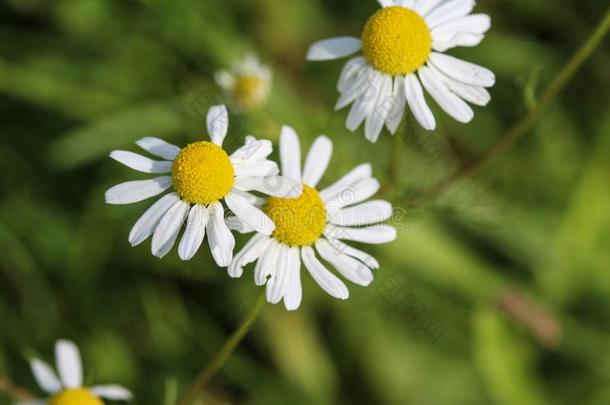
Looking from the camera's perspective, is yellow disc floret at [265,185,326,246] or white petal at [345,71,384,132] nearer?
yellow disc floret at [265,185,326,246]

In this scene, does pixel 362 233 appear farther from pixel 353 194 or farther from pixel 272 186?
pixel 272 186

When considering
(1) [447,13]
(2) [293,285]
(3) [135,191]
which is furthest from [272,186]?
(1) [447,13]

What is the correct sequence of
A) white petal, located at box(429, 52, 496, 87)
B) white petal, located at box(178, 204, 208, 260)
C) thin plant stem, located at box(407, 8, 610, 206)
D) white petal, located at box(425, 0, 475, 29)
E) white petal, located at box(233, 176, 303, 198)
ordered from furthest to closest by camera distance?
thin plant stem, located at box(407, 8, 610, 206) → white petal, located at box(425, 0, 475, 29) → white petal, located at box(429, 52, 496, 87) → white petal, located at box(233, 176, 303, 198) → white petal, located at box(178, 204, 208, 260)

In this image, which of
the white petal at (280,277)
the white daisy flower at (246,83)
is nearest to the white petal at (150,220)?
the white petal at (280,277)

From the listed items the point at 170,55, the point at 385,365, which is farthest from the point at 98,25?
the point at 385,365

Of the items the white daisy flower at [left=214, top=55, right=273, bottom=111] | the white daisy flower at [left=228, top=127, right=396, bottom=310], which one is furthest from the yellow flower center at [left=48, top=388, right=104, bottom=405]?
the white daisy flower at [left=214, top=55, right=273, bottom=111]

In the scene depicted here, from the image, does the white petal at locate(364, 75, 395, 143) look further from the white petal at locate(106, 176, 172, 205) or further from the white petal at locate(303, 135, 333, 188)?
the white petal at locate(106, 176, 172, 205)

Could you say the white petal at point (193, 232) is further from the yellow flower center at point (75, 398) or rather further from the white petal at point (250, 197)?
the yellow flower center at point (75, 398)
